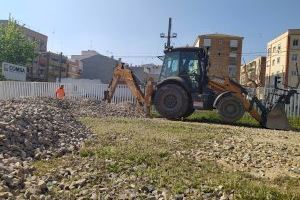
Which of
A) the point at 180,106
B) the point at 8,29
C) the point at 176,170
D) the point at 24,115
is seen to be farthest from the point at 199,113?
the point at 8,29

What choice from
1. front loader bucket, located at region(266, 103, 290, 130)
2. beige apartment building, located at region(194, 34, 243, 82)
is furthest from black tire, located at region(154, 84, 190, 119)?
beige apartment building, located at region(194, 34, 243, 82)

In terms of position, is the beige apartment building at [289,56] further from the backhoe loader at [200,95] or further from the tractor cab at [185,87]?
the tractor cab at [185,87]

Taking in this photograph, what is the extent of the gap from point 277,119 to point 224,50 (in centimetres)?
7177

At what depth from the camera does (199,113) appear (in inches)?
866

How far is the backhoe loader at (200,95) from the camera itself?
18.3 m

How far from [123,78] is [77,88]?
1217 centimetres

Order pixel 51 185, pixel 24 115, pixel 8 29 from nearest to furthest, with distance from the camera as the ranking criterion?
pixel 51 185 → pixel 24 115 → pixel 8 29

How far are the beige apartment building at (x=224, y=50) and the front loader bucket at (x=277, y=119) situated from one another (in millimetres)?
69720

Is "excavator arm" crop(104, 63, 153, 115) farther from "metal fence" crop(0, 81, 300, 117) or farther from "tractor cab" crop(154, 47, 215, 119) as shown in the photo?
"metal fence" crop(0, 81, 300, 117)

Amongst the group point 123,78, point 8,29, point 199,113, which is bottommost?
point 199,113

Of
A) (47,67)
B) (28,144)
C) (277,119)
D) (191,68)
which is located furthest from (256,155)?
(47,67)

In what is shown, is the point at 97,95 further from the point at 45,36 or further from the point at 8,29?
the point at 45,36

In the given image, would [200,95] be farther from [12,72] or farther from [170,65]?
[12,72]

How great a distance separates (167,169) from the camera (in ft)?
25.1
